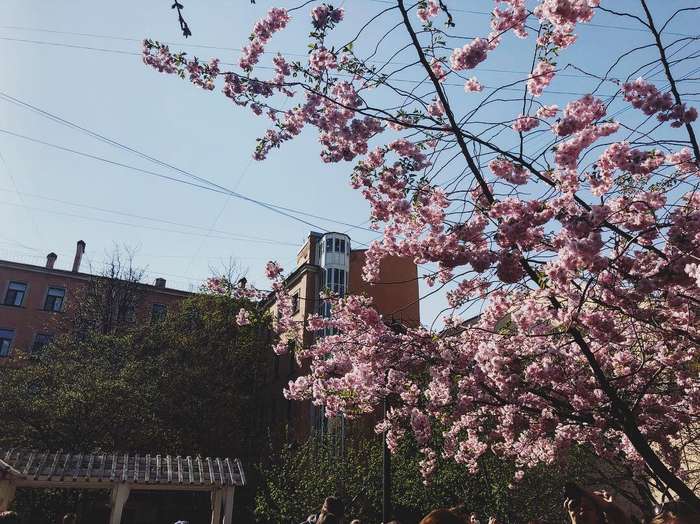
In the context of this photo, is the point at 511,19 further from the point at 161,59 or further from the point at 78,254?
the point at 78,254

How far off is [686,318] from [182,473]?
1147 centimetres

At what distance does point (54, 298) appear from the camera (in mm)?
39594

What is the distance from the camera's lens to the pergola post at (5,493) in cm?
1077

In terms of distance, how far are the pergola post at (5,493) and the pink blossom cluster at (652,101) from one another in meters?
13.1

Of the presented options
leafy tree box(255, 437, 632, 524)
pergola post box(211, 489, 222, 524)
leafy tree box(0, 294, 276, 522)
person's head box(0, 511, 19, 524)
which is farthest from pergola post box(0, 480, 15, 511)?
leafy tree box(0, 294, 276, 522)

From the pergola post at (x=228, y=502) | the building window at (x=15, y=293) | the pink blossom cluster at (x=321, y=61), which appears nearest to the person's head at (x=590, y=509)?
the pink blossom cluster at (x=321, y=61)

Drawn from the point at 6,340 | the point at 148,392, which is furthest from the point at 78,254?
the point at 148,392

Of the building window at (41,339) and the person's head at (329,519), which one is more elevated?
the building window at (41,339)

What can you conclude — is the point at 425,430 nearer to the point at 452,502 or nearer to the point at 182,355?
the point at 452,502

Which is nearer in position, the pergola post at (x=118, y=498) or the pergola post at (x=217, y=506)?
the pergola post at (x=118, y=498)

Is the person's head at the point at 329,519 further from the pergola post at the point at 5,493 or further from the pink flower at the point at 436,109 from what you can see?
the pergola post at the point at 5,493

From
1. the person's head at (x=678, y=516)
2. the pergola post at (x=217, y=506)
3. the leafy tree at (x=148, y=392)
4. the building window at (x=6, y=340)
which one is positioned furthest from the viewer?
the building window at (x=6, y=340)

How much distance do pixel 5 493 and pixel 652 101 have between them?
13.4 metres

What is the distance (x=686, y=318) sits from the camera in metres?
6.46
